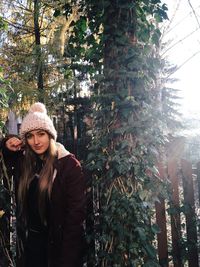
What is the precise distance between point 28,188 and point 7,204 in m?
0.51

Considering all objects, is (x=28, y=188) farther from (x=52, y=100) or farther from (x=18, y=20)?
(x=18, y=20)

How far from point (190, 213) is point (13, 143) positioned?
174 cm

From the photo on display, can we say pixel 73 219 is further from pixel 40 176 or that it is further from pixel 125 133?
pixel 125 133

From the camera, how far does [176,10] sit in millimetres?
10992

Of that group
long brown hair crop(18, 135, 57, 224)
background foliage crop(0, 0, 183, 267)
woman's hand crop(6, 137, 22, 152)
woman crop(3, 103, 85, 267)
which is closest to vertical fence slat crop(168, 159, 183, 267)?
background foliage crop(0, 0, 183, 267)

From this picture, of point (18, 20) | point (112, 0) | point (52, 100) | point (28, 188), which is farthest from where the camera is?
point (18, 20)

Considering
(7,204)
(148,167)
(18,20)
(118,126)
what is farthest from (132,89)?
(18,20)

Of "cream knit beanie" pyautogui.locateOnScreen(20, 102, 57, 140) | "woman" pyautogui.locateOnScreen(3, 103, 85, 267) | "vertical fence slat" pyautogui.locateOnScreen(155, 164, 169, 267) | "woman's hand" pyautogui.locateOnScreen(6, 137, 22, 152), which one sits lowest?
"vertical fence slat" pyautogui.locateOnScreen(155, 164, 169, 267)

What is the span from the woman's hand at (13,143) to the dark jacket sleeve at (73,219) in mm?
656

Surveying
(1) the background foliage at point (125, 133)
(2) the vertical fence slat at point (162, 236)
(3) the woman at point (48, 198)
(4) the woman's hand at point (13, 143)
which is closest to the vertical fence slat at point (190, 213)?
(2) the vertical fence slat at point (162, 236)

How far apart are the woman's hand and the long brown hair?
16cm

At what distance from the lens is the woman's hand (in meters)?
2.85

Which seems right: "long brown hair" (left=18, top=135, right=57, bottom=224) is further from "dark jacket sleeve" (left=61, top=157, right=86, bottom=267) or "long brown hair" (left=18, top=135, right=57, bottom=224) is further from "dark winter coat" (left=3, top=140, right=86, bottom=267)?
"dark jacket sleeve" (left=61, top=157, right=86, bottom=267)

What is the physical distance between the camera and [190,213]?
3.02 m
